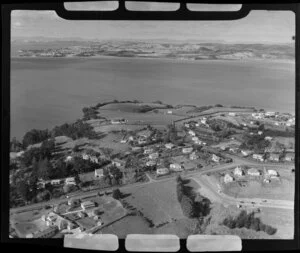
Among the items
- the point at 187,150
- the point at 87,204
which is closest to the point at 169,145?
the point at 187,150

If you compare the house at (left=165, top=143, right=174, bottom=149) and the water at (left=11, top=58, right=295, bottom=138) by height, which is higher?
the water at (left=11, top=58, right=295, bottom=138)

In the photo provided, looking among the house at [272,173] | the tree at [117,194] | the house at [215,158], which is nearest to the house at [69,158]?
the tree at [117,194]

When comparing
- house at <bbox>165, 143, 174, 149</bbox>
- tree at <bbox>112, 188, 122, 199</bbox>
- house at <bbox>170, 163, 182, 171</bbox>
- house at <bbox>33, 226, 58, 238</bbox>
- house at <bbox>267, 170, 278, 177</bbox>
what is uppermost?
house at <bbox>165, 143, 174, 149</bbox>

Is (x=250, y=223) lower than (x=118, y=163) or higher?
lower

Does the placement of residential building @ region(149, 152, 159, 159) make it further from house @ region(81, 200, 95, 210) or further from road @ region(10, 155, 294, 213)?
house @ region(81, 200, 95, 210)

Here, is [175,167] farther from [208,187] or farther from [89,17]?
[89,17]

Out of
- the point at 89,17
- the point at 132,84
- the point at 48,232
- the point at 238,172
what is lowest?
the point at 48,232

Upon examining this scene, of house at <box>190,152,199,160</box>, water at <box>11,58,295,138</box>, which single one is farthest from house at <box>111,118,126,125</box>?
house at <box>190,152,199,160</box>
